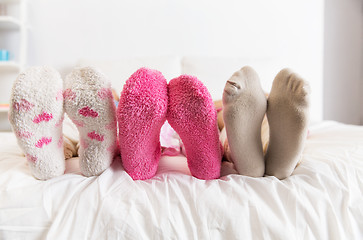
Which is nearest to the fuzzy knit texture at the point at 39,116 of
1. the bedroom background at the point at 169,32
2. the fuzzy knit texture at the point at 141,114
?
the fuzzy knit texture at the point at 141,114

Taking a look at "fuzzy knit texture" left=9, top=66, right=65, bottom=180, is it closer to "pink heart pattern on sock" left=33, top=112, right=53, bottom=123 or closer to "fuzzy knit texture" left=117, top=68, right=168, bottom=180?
"pink heart pattern on sock" left=33, top=112, right=53, bottom=123

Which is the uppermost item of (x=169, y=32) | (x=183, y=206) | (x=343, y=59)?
(x=169, y=32)

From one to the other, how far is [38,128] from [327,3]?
7.36 feet

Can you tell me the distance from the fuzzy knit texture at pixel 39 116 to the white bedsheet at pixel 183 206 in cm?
4

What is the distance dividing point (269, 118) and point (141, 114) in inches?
10.5

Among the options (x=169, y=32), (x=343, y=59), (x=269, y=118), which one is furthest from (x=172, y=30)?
(x=343, y=59)

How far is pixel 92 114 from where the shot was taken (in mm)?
431

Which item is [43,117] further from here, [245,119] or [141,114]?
[245,119]

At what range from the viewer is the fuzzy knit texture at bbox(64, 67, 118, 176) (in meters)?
0.43

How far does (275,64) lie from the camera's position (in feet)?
4.45

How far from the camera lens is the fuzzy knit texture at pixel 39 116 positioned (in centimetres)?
41

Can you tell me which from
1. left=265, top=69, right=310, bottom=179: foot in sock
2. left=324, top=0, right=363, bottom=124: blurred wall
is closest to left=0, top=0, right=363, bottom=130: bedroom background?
left=324, top=0, right=363, bottom=124: blurred wall

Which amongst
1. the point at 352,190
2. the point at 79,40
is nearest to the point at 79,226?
the point at 352,190

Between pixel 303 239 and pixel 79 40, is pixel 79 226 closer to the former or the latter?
pixel 303 239
